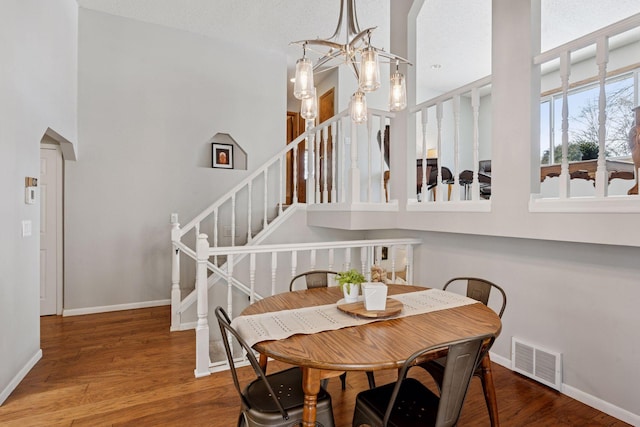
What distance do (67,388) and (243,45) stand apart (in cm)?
450

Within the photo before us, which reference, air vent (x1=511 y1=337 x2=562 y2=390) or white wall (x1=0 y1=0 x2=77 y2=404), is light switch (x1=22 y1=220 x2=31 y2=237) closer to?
white wall (x1=0 y1=0 x2=77 y2=404)

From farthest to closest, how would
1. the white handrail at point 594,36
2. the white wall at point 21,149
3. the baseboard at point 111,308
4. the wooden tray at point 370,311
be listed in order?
the baseboard at point 111,308, the white wall at point 21,149, the white handrail at point 594,36, the wooden tray at point 370,311

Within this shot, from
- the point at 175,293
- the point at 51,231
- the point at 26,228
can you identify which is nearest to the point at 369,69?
the point at 26,228

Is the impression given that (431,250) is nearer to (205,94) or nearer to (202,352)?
(202,352)

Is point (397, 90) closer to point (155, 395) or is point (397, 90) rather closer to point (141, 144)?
point (155, 395)

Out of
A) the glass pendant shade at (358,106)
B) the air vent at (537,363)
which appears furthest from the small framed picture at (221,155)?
the air vent at (537,363)

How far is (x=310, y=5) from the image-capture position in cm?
404

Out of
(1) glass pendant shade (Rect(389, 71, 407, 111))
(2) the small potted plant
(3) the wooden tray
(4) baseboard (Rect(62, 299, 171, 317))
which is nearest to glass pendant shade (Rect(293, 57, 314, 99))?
(1) glass pendant shade (Rect(389, 71, 407, 111))

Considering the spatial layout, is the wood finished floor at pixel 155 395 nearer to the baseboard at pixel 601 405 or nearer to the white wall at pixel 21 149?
the baseboard at pixel 601 405

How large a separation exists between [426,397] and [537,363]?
4.77 feet

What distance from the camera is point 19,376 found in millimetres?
2451

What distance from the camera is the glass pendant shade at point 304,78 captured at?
1879 millimetres

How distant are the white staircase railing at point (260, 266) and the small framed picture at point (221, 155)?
5.31ft

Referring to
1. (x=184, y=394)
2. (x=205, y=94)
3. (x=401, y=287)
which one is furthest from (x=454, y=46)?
(x=184, y=394)
